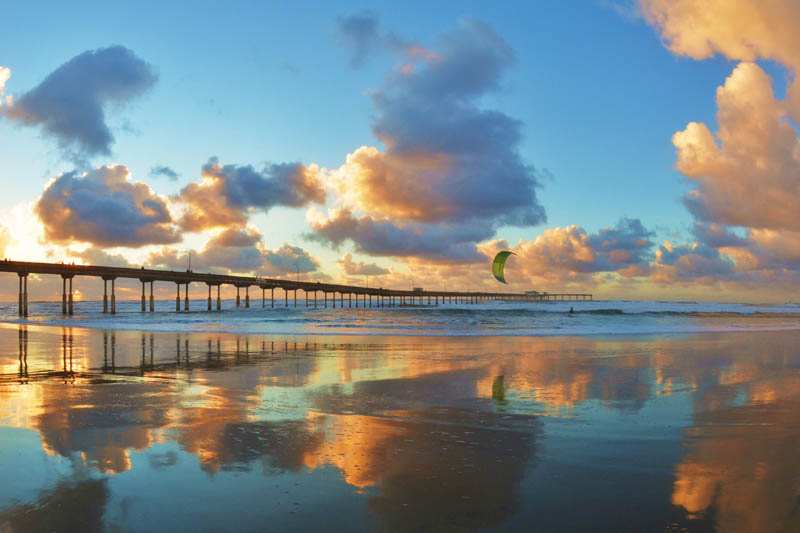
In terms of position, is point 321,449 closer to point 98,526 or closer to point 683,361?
point 98,526

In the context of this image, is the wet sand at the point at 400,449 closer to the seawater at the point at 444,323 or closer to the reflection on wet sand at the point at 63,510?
the reflection on wet sand at the point at 63,510

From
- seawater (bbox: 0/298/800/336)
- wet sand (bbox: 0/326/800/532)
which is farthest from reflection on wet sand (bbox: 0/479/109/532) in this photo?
seawater (bbox: 0/298/800/336)

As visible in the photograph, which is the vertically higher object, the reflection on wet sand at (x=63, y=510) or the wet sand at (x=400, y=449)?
the reflection on wet sand at (x=63, y=510)

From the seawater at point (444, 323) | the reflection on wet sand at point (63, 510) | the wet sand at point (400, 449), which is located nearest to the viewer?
the reflection on wet sand at point (63, 510)

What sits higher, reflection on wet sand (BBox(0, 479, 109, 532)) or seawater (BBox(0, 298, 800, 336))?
reflection on wet sand (BBox(0, 479, 109, 532))

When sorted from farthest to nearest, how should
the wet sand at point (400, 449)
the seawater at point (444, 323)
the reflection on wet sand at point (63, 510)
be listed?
the seawater at point (444, 323) < the wet sand at point (400, 449) < the reflection on wet sand at point (63, 510)

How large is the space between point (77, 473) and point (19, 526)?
144 centimetres

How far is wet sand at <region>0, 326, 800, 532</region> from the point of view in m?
5.10

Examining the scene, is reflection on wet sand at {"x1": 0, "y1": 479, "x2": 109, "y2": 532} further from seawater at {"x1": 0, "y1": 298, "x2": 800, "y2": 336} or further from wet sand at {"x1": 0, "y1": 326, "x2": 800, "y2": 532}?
seawater at {"x1": 0, "y1": 298, "x2": 800, "y2": 336}

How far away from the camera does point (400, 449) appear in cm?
723

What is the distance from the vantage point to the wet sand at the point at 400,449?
510 centimetres

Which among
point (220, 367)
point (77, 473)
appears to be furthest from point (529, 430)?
point (220, 367)

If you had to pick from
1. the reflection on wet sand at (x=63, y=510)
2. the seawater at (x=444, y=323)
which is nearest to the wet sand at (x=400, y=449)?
the reflection on wet sand at (x=63, y=510)

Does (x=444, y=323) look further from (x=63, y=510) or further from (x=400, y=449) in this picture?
(x=63, y=510)
